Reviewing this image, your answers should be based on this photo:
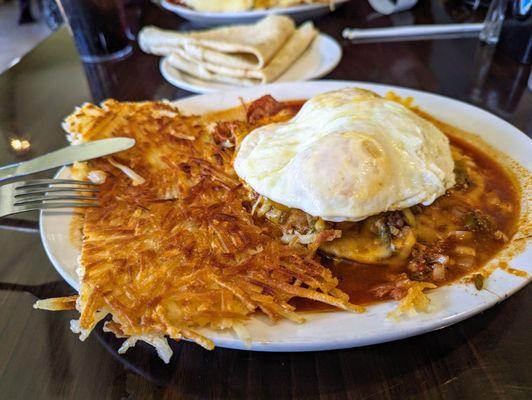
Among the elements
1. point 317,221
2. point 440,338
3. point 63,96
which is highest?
point 317,221

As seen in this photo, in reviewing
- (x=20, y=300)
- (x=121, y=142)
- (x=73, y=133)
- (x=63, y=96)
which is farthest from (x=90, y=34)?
(x=20, y=300)

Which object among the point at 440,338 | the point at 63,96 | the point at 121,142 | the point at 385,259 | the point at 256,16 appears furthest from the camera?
the point at 256,16

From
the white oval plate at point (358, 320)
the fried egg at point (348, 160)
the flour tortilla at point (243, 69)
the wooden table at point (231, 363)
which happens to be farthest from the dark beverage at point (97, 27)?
the white oval plate at point (358, 320)

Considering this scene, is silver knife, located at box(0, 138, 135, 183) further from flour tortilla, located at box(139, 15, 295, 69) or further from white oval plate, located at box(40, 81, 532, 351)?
flour tortilla, located at box(139, 15, 295, 69)

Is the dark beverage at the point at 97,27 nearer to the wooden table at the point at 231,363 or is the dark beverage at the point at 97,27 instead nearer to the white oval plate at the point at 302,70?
the white oval plate at the point at 302,70

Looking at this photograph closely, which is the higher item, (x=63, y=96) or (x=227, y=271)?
(x=227, y=271)

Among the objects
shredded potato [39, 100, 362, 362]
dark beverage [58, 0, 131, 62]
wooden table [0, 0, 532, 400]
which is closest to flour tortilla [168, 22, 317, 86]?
dark beverage [58, 0, 131, 62]

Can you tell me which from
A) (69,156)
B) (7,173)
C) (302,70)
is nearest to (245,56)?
(302,70)

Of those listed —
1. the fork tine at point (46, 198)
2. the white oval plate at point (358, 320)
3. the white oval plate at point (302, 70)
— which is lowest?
the white oval plate at point (302, 70)

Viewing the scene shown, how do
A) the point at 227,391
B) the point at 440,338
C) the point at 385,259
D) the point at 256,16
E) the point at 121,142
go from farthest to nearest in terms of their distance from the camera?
the point at 256,16 < the point at 121,142 < the point at 385,259 < the point at 440,338 < the point at 227,391

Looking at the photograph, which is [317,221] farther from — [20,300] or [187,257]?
[20,300]
